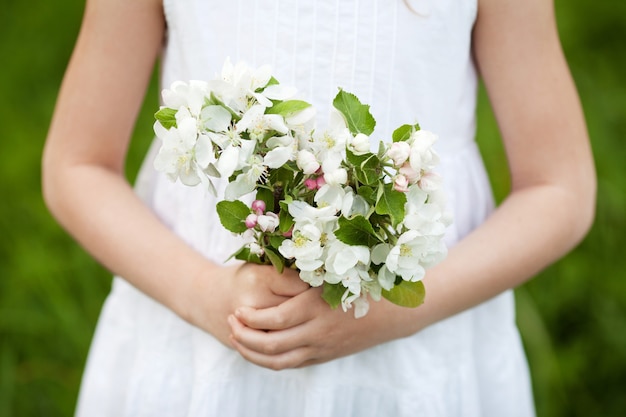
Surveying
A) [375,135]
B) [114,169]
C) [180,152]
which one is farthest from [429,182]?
[114,169]

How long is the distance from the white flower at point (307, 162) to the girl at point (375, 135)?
30 centimetres

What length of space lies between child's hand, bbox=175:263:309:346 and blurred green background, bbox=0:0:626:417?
1111 millimetres

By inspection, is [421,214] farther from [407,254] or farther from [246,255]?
[246,255]

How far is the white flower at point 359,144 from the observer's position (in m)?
0.84

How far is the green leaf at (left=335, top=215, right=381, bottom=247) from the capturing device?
0.85 meters

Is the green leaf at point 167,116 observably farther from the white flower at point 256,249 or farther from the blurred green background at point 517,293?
the blurred green background at point 517,293

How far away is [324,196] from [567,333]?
1.72m

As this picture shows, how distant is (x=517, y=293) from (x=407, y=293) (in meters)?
1.47

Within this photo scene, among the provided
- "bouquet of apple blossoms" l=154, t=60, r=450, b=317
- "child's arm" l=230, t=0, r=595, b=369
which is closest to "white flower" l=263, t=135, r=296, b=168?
"bouquet of apple blossoms" l=154, t=60, r=450, b=317

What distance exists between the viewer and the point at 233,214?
93 cm

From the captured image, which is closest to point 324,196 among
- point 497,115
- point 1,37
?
point 497,115

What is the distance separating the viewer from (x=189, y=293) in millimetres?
1213

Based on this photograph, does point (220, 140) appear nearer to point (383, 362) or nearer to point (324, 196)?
point (324, 196)

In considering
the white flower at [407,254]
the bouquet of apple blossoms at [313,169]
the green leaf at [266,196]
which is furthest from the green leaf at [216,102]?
the white flower at [407,254]
